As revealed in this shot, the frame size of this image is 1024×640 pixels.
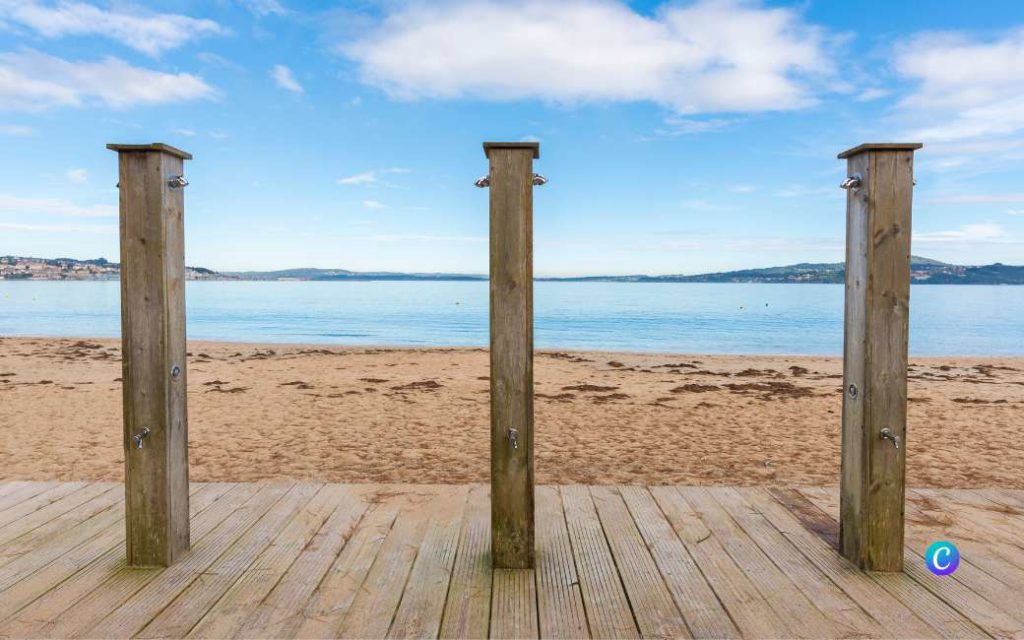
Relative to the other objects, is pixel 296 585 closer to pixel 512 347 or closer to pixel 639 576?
pixel 512 347

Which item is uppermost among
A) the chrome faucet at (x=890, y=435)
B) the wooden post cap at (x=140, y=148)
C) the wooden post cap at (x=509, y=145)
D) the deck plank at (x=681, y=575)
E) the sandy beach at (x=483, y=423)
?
the wooden post cap at (x=509, y=145)

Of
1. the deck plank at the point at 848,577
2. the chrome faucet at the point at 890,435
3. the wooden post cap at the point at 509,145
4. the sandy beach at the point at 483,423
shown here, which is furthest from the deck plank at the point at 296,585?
the chrome faucet at the point at 890,435

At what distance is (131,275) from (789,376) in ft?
42.7

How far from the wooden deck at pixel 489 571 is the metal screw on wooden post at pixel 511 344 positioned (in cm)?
25

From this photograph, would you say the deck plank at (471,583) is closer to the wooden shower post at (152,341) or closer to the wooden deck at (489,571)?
the wooden deck at (489,571)

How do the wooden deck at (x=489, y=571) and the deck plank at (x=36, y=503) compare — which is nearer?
the wooden deck at (x=489, y=571)

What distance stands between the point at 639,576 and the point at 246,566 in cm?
185

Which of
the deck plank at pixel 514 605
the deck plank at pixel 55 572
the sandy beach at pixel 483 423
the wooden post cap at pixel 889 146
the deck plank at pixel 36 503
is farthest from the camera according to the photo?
the sandy beach at pixel 483 423

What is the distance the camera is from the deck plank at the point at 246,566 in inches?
94.5

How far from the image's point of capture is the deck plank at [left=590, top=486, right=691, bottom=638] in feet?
7.79

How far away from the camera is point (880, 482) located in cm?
288

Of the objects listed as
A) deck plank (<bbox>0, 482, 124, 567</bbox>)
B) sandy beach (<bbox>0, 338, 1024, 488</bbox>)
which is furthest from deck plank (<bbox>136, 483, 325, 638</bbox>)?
sandy beach (<bbox>0, 338, 1024, 488</bbox>)

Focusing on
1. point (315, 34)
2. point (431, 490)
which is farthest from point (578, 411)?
point (315, 34)

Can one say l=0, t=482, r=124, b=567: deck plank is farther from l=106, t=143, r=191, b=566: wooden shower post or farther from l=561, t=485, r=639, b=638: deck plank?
l=561, t=485, r=639, b=638: deck plank
